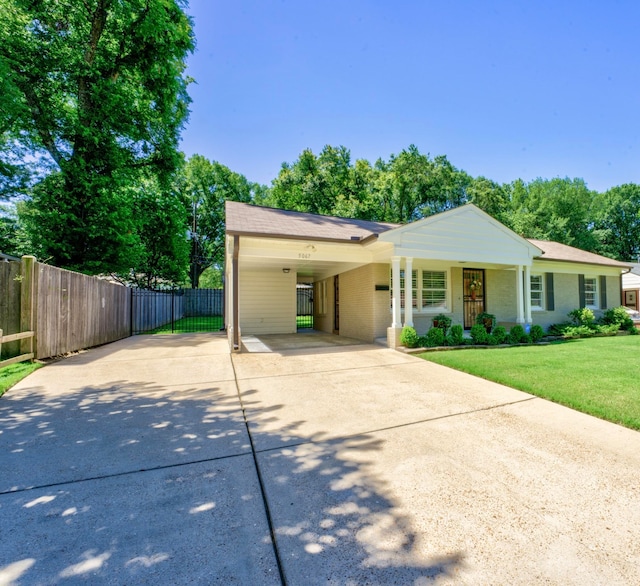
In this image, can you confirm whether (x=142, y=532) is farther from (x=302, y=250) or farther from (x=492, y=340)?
(x=492, y=340)

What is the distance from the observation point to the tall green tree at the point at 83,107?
430 inches

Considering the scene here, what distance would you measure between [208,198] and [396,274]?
26291mm

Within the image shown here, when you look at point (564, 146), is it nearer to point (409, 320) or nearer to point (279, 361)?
point (409, 320)

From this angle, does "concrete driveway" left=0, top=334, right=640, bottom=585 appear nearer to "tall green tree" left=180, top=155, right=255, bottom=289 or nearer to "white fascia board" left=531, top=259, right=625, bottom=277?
"white fascia board" left=531, top=259, right=625, bottom=277

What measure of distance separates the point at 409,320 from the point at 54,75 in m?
15.3

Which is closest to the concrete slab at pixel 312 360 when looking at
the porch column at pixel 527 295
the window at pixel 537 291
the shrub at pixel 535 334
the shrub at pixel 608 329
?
the shrub at pixel 535 334

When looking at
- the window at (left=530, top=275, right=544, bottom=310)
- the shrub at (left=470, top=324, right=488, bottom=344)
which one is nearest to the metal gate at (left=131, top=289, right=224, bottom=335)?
the shrub at (left=470, top=324, right=488, bottom=344)

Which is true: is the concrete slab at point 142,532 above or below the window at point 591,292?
below

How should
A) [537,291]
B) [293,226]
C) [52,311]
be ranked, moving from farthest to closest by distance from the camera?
[537,291] → [293,226] → [52,311]

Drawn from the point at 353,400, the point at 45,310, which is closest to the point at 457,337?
the point at 353,400

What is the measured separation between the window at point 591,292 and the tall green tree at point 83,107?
19.3 meters

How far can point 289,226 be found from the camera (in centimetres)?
954

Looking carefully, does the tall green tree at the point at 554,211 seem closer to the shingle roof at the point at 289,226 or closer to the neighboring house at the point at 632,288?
the neighboring house at the point at 632,288

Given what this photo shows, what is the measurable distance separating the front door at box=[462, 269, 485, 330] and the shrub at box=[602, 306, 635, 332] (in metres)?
5.85
